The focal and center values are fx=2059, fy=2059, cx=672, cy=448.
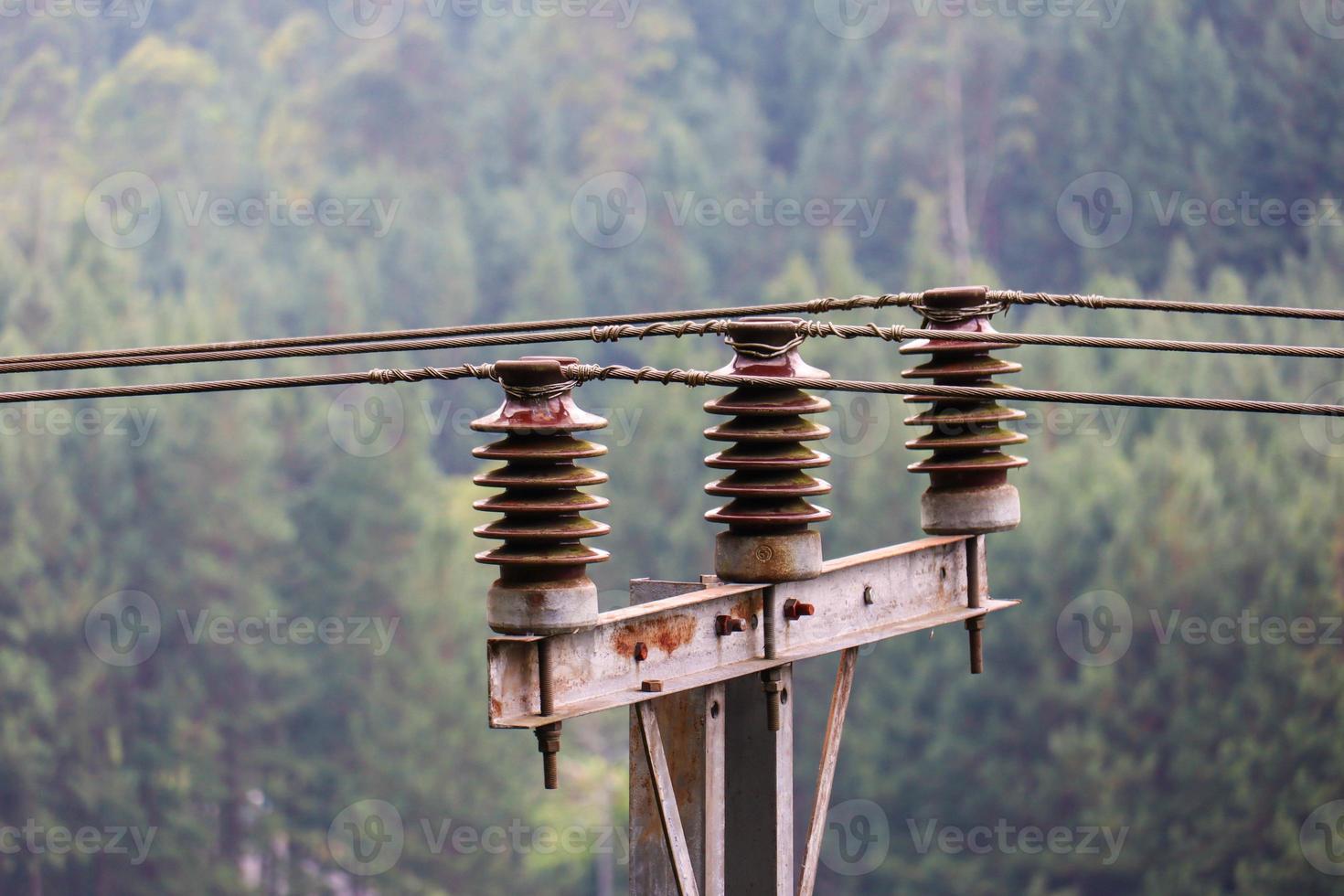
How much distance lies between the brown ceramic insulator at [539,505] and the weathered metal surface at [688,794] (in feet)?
2.01

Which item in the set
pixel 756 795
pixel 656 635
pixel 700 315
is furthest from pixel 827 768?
pixel 700 315

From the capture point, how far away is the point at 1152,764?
100 ft

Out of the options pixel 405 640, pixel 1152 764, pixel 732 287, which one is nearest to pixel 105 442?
pixel 405 640

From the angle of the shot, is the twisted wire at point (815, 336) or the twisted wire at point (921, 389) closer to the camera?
the twisted wire at point (921, 389)

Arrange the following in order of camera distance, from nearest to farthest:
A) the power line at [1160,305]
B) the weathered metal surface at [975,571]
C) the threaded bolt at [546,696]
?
the threaded bolt at [546,696], the power line at [1160,305], the weathered metal surface at [975,571]

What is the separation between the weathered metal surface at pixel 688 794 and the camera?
5.02m

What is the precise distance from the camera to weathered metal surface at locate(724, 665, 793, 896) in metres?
5.15

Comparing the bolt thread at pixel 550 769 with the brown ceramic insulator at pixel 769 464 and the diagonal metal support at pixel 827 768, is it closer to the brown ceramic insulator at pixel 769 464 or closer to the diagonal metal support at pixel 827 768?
the brown ceramic insulator at pixel 769 464

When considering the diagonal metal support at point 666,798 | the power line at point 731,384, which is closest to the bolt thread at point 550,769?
the diagonal metal support at point 666,798

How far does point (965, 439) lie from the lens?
597 cm

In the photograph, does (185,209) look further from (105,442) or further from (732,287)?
(105,442)

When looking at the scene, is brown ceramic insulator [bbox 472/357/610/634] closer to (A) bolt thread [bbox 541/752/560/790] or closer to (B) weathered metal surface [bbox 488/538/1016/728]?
(B) weathered metal surface [bbox 488/538/1016/728]

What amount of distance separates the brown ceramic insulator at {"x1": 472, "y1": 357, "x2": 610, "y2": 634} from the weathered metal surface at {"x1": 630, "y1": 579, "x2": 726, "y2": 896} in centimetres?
61

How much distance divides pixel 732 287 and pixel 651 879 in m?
54.2
